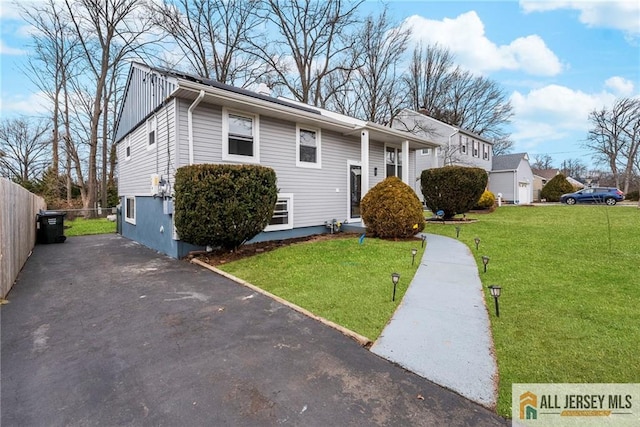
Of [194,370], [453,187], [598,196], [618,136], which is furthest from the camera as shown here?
[618,136]

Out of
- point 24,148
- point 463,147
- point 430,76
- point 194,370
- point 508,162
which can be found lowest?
point 194,370

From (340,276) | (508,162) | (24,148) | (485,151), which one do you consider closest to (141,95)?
(340,276)

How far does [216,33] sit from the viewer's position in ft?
62.2

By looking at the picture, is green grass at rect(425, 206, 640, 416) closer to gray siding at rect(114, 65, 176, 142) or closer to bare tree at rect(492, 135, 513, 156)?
gray siding at rect(114, 65, 176, 142)

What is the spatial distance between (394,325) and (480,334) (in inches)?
35.6

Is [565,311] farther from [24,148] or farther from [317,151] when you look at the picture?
[24,148]


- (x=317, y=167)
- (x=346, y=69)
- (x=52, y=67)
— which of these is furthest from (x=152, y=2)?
(x=317, y=167)

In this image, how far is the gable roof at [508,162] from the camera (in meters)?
27.0

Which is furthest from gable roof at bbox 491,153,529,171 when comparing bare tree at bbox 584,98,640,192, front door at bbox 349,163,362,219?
front door at bbox 349,163,362,219

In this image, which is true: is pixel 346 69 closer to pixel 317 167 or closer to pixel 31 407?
pixel 317 167

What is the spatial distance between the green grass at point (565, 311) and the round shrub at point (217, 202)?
486cm

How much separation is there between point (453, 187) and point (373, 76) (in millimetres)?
13482

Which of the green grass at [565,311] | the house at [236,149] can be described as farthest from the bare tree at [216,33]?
the green grass at [565,311]

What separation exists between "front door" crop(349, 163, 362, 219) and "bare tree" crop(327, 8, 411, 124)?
11508mm
